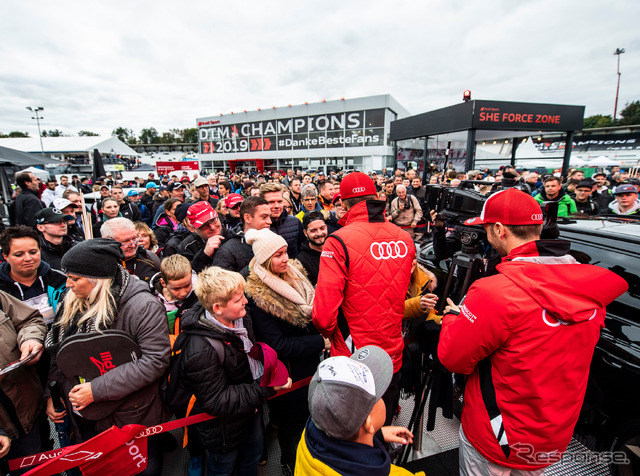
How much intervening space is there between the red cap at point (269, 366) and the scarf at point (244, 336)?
30mm

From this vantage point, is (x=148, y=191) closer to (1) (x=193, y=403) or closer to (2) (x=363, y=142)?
(1) (x=193, y=403)

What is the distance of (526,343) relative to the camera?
128cm

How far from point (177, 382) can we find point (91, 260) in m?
0.93

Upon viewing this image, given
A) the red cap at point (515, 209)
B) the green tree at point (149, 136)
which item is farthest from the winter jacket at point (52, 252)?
the green tree at point (149, 136)

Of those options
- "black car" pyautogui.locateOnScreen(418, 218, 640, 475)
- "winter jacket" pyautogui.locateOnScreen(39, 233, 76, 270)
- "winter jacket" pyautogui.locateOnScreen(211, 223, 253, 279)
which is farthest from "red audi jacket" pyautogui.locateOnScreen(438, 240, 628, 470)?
"winter jacket" pyautogui.locateOnScreen(39, 233, 76, 270)

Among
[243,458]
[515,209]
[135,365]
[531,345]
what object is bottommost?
[243,458]

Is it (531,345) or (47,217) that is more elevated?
(47,217)

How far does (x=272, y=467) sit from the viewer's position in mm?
2422

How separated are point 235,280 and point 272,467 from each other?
177 centimetres

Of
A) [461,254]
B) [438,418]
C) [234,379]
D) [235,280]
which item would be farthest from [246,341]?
[438,418]

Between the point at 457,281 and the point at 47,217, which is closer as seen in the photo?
the point at 457,281

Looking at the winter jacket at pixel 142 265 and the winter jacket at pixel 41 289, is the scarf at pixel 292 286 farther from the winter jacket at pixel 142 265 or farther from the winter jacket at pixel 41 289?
the winter jacket at pixel 41 289

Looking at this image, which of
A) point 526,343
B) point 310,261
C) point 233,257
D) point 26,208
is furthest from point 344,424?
point 26,208

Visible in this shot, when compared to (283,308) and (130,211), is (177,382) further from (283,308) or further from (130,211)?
(130,211)
